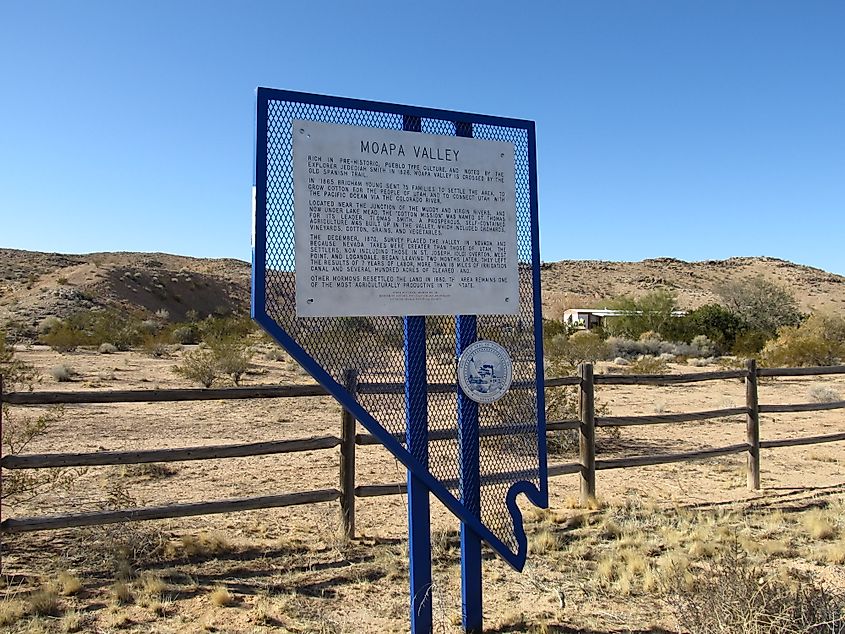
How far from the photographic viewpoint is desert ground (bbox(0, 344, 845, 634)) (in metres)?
4.85

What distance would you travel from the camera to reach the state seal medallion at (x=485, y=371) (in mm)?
4344

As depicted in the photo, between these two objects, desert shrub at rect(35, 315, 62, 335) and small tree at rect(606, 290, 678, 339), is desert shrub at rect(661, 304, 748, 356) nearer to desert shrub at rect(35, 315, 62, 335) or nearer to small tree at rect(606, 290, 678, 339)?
small tree at rect(606, 290, 678, 339)

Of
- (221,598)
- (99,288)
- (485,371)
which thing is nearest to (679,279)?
(99,288)

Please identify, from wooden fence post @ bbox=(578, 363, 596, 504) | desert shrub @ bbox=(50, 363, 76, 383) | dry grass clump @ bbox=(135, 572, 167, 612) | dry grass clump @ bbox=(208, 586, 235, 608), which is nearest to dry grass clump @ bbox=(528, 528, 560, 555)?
wooden fence post @ bbox=(578, 363, 596, 504)

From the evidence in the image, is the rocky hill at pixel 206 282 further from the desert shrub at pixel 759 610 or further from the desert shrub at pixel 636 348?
the desert shrub at pixel 759 610

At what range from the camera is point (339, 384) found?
12.7ft

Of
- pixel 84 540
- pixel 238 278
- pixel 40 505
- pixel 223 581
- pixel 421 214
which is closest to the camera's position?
pixel 421 214

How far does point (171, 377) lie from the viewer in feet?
63.0

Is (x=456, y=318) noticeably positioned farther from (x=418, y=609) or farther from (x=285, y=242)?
(x=418, y=609)

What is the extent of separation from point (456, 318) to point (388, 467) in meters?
5.56

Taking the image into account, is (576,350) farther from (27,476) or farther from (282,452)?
(27,476)

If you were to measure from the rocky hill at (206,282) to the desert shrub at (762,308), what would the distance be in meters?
14.9

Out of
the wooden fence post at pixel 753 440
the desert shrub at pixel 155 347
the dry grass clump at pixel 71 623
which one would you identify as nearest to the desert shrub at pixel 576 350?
the wooden fence post at pixel 753 440

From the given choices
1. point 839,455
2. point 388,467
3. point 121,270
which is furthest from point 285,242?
point 121,270
